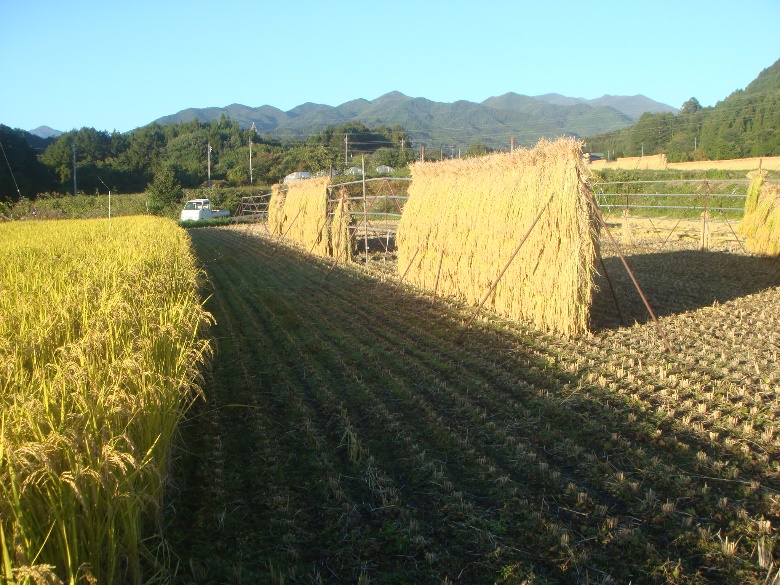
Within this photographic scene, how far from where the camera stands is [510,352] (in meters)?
7.02

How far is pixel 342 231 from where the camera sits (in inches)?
640

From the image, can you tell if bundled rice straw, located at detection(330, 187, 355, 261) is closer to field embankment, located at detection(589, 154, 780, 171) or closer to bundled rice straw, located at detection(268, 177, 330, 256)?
bundled rice straw, located at detection(268, 177, 330, 256)

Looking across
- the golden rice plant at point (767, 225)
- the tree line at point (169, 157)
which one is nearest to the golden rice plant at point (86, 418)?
the golden rice plant at point (767, 225)

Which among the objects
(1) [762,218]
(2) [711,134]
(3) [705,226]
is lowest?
(3) [705,226]

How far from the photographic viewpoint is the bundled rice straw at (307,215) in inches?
700

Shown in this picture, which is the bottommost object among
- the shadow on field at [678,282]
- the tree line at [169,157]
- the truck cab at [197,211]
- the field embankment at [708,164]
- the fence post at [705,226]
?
the shadow on field at [678,282]

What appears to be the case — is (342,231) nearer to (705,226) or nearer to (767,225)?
(705,226)

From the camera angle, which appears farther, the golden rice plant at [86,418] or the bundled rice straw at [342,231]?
the bundled rice straw at [342,231]

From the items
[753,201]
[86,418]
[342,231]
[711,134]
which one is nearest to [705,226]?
[753,201]

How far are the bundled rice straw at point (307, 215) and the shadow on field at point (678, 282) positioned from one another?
319 inches

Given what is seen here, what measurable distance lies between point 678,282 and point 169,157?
182ft

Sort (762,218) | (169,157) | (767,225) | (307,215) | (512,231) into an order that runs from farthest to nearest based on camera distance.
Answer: (169,157) → (307,215) → (762,218) → (767,225) → (512,231)

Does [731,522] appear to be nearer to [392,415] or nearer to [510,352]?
[392,415]

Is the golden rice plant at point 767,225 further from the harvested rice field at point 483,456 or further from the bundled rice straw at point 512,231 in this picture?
the bundled rice straw at point 512,231
